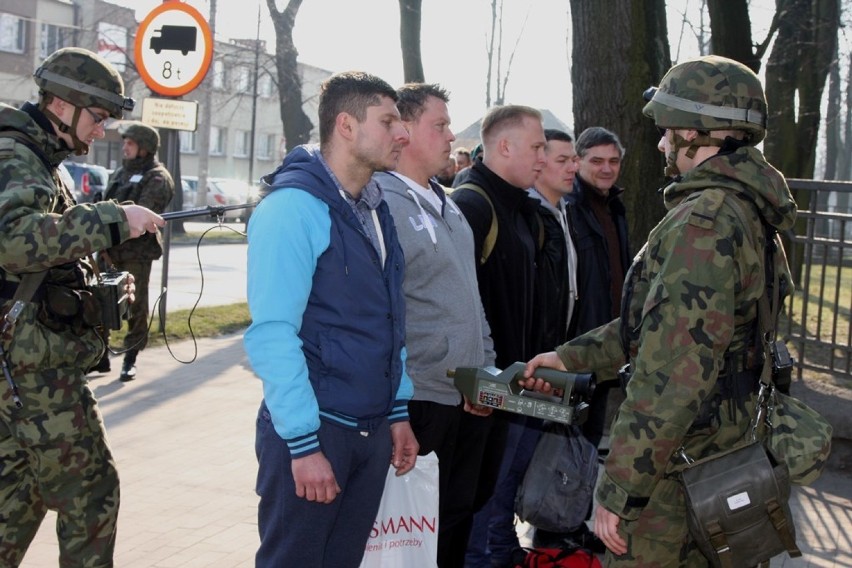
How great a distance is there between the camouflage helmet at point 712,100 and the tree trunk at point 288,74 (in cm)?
2327

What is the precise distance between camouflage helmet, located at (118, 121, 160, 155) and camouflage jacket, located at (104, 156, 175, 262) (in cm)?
13

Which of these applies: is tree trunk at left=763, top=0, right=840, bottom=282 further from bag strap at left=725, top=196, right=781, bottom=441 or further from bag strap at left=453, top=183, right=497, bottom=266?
bag strap at left=725, top=196, right=781, bottom=441

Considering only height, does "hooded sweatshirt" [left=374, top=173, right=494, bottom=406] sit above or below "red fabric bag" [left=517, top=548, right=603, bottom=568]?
above

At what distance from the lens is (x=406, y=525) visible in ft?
11.8

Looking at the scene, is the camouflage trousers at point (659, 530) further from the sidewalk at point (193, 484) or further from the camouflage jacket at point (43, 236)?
the sidewalk at point (193, 484)

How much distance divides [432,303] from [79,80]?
1.59 m

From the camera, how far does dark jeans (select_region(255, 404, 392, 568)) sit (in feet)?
10.5

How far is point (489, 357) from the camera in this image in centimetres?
442

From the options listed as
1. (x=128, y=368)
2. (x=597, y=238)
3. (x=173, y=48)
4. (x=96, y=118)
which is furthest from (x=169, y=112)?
(x=96, y=118)

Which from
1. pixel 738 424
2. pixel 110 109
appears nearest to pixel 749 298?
pixel 738 424

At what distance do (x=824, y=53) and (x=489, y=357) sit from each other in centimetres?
1467

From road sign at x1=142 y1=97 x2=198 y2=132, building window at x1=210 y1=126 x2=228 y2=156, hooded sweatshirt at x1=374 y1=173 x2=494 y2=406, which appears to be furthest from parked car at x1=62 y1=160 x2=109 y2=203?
building window at x1=210 y1=126 x2=228 y2=156

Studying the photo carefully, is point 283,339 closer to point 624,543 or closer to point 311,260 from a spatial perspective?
point 311,260

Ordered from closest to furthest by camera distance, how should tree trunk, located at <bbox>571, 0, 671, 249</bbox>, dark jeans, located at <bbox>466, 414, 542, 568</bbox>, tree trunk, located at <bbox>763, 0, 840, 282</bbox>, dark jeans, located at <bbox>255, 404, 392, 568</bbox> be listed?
dark jeans, located at <bbox>255, 404, 392, 568</bbox> → dark jeans, located at <bbox>466, 414, 542, 568</bbox> → tree trunk, located at <bbox>571, 0, 671, 249</bbox> → tree trunk, located at <bbox>763, 0, 840, 282</bbox>
